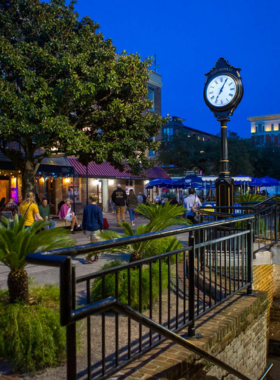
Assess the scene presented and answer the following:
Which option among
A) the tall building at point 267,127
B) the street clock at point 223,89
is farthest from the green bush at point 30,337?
the tall building at point 267,127

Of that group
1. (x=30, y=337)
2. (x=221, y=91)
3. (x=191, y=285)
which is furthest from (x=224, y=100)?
(x=30, y=337)

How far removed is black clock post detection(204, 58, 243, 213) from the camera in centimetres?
842

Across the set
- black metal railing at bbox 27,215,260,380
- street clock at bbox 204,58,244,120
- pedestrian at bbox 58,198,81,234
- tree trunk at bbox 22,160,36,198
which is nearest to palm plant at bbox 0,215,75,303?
black metal railing at bbox 27,215,260,380

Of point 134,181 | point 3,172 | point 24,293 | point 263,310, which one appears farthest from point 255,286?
point 134,181

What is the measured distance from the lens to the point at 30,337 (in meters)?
3.38

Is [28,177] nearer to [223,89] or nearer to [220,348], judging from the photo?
[223,89]

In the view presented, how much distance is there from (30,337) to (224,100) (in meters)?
7.02

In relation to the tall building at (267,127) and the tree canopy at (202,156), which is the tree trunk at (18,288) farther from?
the tall building at (267,127)

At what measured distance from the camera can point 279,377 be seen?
686 centimetres

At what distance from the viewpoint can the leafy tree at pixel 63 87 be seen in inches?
540

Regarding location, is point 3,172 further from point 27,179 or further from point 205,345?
point 205,345

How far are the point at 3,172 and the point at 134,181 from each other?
42.9ft

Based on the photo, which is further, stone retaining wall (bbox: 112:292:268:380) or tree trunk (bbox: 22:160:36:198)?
tree trunk (bbox: 22:160:36:198)

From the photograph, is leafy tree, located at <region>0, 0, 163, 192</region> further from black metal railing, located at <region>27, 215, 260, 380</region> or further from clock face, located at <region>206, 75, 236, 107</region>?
black metal railing, located at <region>27, 215, 260, 380</region>
